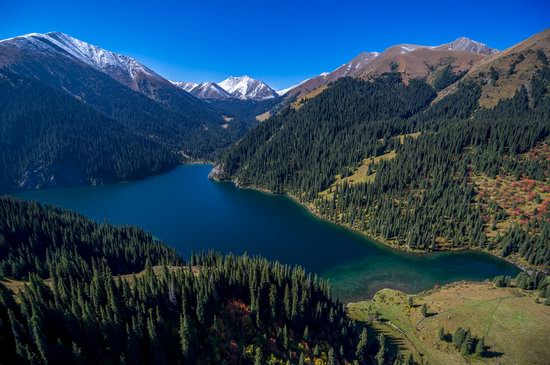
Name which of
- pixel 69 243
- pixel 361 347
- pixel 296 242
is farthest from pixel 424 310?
pixel 69 243

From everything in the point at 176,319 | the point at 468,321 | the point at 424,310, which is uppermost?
the point at 468,321

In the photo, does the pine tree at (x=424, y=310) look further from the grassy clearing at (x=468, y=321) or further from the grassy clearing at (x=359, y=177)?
the grassy clearing at (x=359, y=177)

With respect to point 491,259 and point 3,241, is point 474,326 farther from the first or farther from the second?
point 3,241

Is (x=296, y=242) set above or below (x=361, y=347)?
above

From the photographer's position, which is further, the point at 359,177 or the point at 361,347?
the point at 359,177

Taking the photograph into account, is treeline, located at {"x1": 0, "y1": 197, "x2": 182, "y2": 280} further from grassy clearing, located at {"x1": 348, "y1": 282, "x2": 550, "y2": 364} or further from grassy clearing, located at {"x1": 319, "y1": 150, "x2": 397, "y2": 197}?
grassy clearing, located at {"x1": 319, "y1": 150, "x2": 397, "y2": 197}

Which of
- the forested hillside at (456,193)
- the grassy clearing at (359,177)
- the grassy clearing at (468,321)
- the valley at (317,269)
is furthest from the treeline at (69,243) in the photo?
the grassy clearing at (359,177)

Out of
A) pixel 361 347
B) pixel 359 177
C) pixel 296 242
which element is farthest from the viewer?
pixel 359 177

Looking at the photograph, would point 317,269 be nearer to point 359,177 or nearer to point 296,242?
point 296,242
